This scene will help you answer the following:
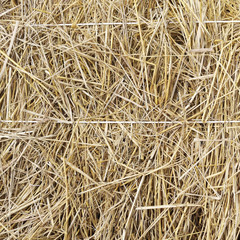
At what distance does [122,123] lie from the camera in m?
1.05

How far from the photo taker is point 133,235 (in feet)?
3.40

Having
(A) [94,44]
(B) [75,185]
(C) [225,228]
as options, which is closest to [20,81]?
(A) [94,44]

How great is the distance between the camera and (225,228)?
102cm

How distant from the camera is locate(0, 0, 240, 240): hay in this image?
40.4 inches

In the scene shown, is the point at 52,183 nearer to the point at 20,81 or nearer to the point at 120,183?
the point at 120,183

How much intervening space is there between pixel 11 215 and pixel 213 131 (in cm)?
66

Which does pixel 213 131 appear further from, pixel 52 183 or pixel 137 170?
pixel 52 183

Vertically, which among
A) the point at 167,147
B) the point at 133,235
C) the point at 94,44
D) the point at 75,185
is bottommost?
the point at 133,235

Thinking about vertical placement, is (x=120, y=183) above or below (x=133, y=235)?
above

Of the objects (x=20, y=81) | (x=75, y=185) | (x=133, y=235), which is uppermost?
(x=20, y=81)

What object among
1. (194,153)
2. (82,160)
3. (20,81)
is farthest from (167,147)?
(20,81)

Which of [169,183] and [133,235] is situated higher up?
[169,183]

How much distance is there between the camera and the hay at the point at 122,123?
1027mm

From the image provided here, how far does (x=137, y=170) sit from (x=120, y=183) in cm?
6
